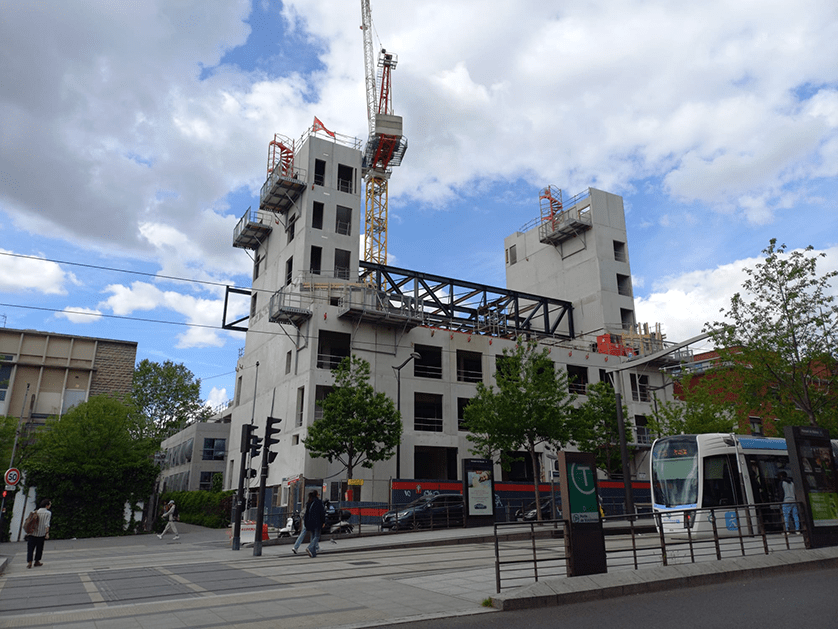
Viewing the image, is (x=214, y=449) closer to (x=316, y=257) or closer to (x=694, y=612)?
(x=316, y=257)

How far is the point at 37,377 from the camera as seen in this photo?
5519cm

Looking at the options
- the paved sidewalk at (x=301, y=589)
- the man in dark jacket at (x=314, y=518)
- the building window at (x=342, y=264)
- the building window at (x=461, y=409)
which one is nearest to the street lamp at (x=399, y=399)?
the building window at (x=461, y=409)

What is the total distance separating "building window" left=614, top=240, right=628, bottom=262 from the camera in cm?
5647

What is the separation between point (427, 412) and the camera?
43.8 m

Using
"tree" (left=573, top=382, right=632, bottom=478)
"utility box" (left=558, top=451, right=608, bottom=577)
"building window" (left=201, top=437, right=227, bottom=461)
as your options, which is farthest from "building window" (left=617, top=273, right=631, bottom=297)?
"utility box" (left=558, top=451, right=608, bottom=577)

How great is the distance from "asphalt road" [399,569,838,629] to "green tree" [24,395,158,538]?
106ft

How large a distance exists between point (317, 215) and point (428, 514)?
25.3 m

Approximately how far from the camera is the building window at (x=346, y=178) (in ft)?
153

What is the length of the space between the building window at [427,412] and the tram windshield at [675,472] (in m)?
21.3

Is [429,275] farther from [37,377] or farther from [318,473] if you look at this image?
[37,377]

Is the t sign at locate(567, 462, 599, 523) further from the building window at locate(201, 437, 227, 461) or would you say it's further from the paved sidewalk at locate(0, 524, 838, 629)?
the building window at locate(201, 437, 227, 461)

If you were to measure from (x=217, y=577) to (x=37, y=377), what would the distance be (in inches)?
2046

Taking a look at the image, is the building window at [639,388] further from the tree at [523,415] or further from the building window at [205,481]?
the building window at [205,481]

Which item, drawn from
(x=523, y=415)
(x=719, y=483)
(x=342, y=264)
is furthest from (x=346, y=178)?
(x=719, y=483)
